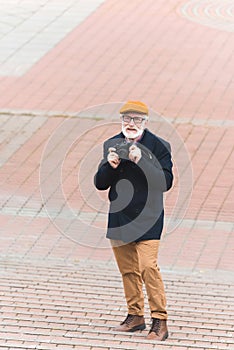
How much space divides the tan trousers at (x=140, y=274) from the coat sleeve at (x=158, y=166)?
1.36ft

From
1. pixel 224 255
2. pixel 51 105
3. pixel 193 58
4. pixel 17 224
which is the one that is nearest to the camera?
pixel 224 255

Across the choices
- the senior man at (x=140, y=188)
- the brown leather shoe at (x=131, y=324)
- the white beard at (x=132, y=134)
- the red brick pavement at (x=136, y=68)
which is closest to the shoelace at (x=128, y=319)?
the brown leather shoe at (x=131, y=324)

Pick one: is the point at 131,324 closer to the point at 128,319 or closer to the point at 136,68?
the point at 128,319

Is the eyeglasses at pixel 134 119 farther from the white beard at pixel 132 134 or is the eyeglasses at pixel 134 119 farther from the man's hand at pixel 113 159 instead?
the man's hand at pixel 113 159

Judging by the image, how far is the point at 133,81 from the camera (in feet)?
51.8

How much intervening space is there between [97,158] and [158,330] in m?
1.68

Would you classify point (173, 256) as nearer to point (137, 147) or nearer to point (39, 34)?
point (137, 147)

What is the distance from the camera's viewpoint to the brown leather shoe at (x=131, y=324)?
23.1 ft

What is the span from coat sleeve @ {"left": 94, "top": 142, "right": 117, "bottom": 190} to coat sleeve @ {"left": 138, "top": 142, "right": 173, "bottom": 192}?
0.70ft

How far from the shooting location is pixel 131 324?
706cm

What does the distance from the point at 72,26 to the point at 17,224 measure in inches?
346

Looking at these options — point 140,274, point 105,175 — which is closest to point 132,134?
point 105,175

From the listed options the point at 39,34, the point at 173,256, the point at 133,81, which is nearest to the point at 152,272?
the point at 173,256

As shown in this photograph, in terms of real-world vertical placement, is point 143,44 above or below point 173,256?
above
